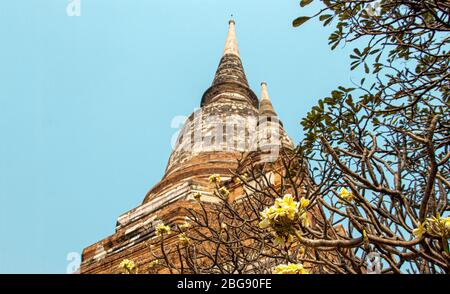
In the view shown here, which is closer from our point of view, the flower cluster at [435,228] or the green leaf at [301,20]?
the flower cluster at [435,228]

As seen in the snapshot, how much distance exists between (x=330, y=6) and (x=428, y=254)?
2091mm

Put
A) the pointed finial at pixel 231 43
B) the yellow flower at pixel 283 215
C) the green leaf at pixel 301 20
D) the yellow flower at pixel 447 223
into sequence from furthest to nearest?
the pointed finial at pixel 231 43 → the green leaf at pixel 301 20 → the yellow flower at pixel 447 223 → the yellow flower at pixel 283 215

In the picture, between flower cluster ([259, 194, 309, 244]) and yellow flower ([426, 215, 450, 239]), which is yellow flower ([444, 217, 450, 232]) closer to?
yellow flower ([426, 215, 450, 239])

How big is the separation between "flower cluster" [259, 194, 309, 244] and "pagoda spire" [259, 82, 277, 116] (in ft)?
33.9

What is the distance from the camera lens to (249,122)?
41.9ft

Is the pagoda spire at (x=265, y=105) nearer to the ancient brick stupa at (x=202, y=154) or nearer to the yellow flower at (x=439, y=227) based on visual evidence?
the ancient brick stupa at (x=202, y=154)

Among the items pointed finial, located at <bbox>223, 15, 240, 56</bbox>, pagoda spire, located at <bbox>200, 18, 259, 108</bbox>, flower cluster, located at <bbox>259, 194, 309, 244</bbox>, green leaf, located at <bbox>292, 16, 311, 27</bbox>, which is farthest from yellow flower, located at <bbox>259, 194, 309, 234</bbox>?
pointed finial, located at <bbox>223, 15, 240, 56</bbox>

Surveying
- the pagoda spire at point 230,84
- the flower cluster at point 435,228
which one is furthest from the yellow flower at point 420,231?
the pagoda spire at point 230,84

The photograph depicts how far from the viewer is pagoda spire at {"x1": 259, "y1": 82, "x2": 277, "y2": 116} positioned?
12.4 metres

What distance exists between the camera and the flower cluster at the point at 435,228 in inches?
80.8

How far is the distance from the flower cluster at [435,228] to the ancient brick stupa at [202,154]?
14.5 ft

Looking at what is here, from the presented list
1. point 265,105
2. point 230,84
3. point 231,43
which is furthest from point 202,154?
point 231,43

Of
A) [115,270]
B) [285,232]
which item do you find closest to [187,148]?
[115,270]
